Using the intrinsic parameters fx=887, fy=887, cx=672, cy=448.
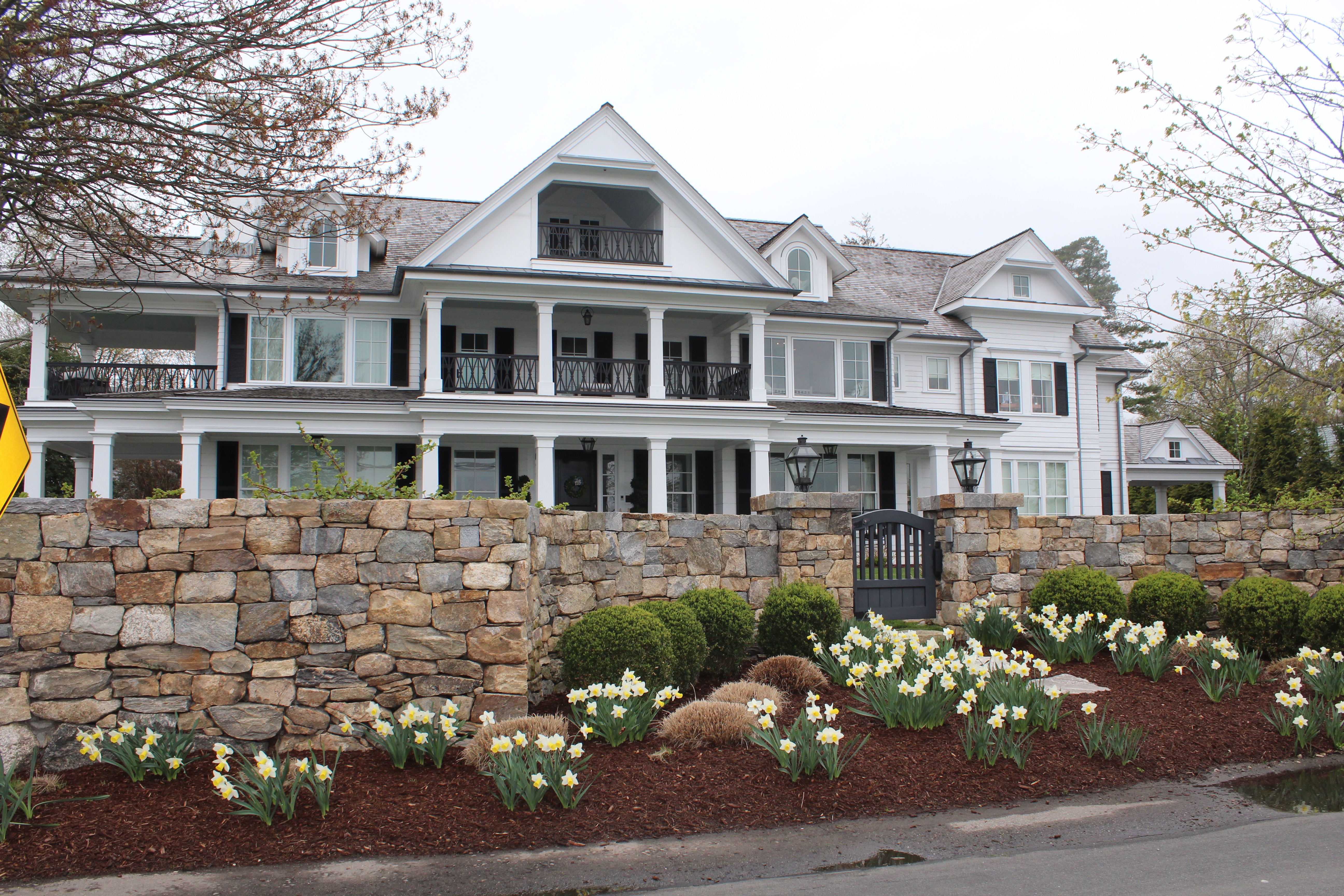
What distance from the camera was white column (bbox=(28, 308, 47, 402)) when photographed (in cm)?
1627

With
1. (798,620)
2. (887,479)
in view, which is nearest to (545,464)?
(887,479)

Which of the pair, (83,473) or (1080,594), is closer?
(1080,594)

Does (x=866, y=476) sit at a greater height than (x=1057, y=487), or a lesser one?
greater

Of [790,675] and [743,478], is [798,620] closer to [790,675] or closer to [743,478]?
[790,675]

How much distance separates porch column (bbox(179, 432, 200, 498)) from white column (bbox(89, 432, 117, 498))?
1278 millimetres

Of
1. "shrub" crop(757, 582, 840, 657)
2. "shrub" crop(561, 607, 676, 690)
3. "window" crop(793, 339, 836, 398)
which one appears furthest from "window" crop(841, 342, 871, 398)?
"shrub" crop(561, 607, 676, 690)

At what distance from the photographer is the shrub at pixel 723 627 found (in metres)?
7.80

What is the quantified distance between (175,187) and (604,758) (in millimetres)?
4997

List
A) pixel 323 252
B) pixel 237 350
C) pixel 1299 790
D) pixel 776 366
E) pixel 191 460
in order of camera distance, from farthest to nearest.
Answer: pixel 776 366 < pixel 323 252 < pixel 237 350 < pixel 191 460 < pixel 1299 790

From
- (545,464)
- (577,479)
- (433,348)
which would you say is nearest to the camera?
(545,464)

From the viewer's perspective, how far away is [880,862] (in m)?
4.43

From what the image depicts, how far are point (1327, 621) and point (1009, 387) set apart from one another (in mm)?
13304

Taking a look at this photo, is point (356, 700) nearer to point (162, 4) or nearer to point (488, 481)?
point (162, 4)

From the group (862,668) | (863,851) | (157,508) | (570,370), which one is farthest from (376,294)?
(863,851)
